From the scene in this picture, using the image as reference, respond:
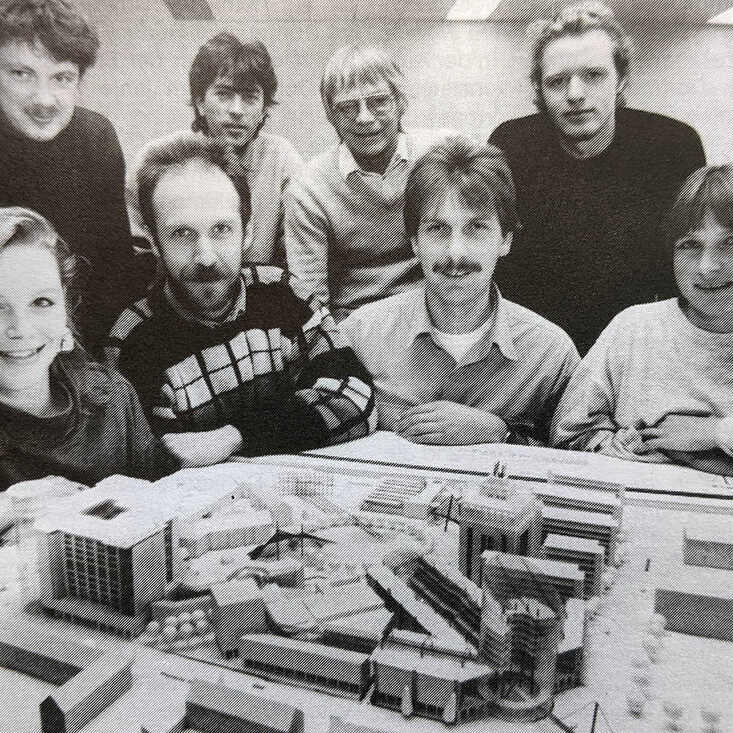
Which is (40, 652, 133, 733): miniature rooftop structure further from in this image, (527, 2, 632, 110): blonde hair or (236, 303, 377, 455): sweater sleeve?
(527, 2, 632, 110): blonde hair

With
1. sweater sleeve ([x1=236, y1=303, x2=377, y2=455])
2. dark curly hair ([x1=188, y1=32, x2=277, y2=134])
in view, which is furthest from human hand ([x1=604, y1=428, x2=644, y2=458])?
dark curly hair ([x1=188, y1=32, x2=277, y2=134])

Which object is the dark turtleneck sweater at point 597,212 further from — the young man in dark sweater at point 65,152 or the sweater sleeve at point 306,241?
the young man in dark sweater at point 65,152

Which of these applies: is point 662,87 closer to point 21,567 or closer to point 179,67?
point 179,67

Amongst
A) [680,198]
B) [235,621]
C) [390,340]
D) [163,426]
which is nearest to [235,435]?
[163,426]

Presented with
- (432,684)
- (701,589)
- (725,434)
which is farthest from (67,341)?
(725,434)

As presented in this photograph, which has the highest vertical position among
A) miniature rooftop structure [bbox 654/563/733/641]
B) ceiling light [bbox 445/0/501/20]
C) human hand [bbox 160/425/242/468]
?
ceiling light [bbox 445/0/501/20]

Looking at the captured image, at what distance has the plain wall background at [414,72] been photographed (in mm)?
5637

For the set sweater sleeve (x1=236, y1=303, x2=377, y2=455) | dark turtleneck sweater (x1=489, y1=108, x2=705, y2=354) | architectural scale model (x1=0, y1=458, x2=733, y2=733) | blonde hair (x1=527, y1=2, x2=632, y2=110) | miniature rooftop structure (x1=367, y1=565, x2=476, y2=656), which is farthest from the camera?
sweater sleeve (x1=236, y1=303, x2=377, y2=455)

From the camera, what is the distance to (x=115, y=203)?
6398 mm

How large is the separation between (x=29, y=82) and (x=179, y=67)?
123cm

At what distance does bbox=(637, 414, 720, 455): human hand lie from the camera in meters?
5.86

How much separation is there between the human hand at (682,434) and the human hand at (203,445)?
3355mm

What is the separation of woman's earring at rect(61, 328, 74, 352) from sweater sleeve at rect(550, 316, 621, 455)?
404 centimetres

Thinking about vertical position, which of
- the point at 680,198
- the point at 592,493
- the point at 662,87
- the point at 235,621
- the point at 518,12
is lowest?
the point at 235,621
